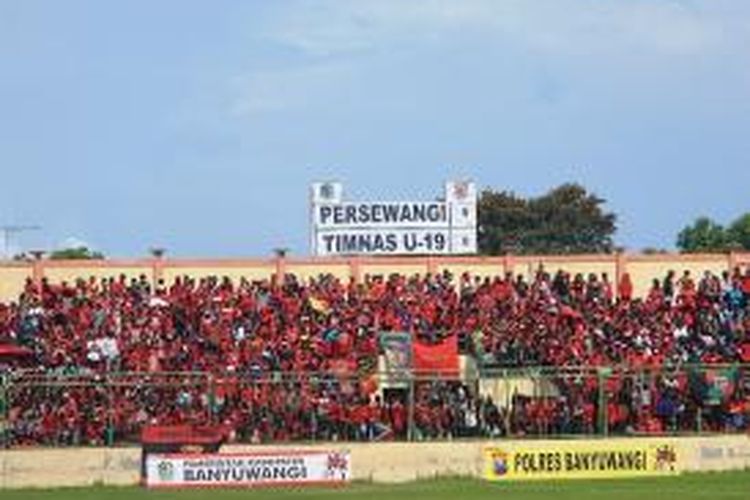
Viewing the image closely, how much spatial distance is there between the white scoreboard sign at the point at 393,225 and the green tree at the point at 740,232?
46.1 meters

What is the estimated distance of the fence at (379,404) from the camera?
37844mm

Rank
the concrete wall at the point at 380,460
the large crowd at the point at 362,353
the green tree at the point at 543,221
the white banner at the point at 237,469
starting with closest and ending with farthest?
1. the concrete wall at the point at 380,460
2. the white banner at the point at 237,469
3. the large crowd at the point at 362,353
4. the green tree at the point at 543,221

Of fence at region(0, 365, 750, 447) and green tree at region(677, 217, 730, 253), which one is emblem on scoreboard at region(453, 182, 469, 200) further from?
green tree at region(677, 217, 730, 253)

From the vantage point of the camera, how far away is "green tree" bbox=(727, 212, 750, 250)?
102 meters

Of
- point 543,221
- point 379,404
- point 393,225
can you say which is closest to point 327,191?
point 393,225

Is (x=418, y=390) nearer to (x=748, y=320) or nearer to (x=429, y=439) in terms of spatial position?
(x=429, y=439)

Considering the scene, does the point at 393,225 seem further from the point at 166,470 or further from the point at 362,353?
the point at 166,470

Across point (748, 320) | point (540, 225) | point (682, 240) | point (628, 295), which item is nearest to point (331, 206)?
point (628, 295)

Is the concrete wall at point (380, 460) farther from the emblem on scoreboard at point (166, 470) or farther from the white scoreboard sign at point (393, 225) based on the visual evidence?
the white scoreboard sign at point (393, 225)

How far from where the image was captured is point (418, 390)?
39.7 meters

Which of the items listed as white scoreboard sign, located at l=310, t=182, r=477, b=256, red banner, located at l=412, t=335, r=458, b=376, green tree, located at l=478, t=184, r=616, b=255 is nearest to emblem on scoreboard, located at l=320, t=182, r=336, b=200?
white scoreboard sign, located at l=310, t=182, r=477, b=256

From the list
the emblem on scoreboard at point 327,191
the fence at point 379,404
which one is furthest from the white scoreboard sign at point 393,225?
the fence at point 379,404

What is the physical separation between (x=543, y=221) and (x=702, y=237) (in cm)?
1105

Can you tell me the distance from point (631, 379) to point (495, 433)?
3.60m
